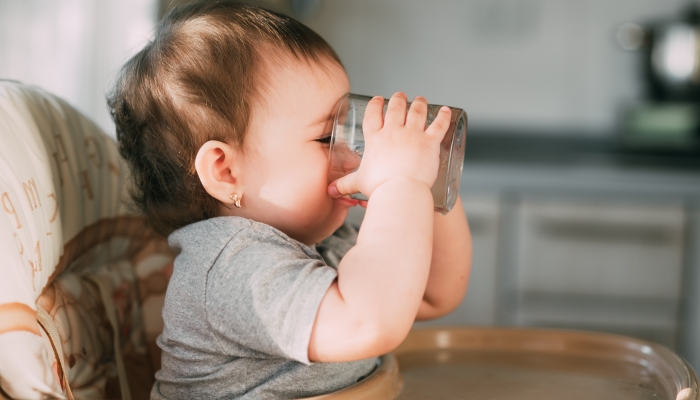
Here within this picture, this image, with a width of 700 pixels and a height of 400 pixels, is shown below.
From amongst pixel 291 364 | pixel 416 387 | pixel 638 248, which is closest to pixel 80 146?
pixel 291 364

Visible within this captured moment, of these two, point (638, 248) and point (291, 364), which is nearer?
point (291, 364)

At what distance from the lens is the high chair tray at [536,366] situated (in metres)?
0.75

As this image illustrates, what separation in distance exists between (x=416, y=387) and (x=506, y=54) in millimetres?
1931

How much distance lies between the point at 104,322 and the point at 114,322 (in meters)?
0.01

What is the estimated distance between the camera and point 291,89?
2.45 feet

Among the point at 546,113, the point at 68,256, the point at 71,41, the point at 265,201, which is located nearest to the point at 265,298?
the point at 265,201

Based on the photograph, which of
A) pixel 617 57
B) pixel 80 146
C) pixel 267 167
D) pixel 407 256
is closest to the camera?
pixel 407 256

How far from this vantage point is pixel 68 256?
31.7 inches

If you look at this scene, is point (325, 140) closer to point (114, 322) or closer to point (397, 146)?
point (397, 146)

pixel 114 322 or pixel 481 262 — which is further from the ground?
pixel 114 322

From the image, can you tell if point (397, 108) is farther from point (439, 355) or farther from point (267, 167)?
point (439, 355)

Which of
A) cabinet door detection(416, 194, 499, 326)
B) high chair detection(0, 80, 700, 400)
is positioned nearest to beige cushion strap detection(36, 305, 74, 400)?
high chair detection(0, 80, 700, 400)

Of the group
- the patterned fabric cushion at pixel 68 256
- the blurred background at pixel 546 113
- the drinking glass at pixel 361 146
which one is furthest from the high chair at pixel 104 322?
the blurred background at pixel 546 113

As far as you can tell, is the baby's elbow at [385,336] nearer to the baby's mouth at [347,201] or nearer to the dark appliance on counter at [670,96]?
the baby's mouth at [347,201]
